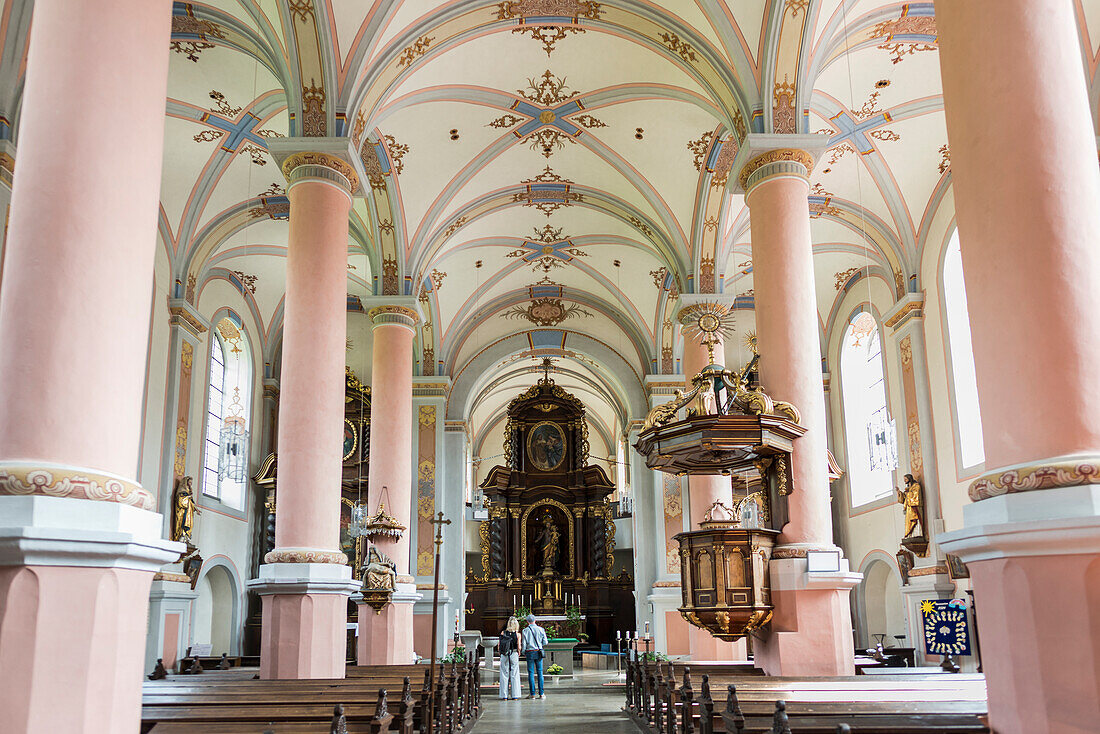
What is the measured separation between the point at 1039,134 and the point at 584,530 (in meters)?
24.9

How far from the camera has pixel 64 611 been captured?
305 cm

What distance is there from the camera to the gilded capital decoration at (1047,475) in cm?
326

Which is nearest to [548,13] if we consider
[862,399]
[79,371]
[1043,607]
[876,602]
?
[79,371]

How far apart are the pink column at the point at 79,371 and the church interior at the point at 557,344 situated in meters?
0.01

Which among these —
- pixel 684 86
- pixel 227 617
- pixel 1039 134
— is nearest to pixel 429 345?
pixel 227 617

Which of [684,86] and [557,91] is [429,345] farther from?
[684,86]

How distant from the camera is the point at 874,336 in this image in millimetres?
17781

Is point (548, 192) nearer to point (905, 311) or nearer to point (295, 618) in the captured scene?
point (905, 311)

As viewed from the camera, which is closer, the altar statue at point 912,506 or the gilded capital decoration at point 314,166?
the gilded capital decoration at point 314,166

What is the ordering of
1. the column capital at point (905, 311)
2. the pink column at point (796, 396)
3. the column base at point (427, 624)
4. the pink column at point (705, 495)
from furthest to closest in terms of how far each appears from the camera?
the column base at point (427, 624), the column capital at point (905, 311), the pink column at point (705, 495), the pink column at point (796, 396)

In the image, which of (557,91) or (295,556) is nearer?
(295,556)

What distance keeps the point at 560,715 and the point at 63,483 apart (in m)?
8.57

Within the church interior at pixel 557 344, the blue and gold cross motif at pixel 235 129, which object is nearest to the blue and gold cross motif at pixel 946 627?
the church interior at pixel 557 344

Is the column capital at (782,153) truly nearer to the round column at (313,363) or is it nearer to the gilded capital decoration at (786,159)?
the gilded capital decoration at (786,159)
